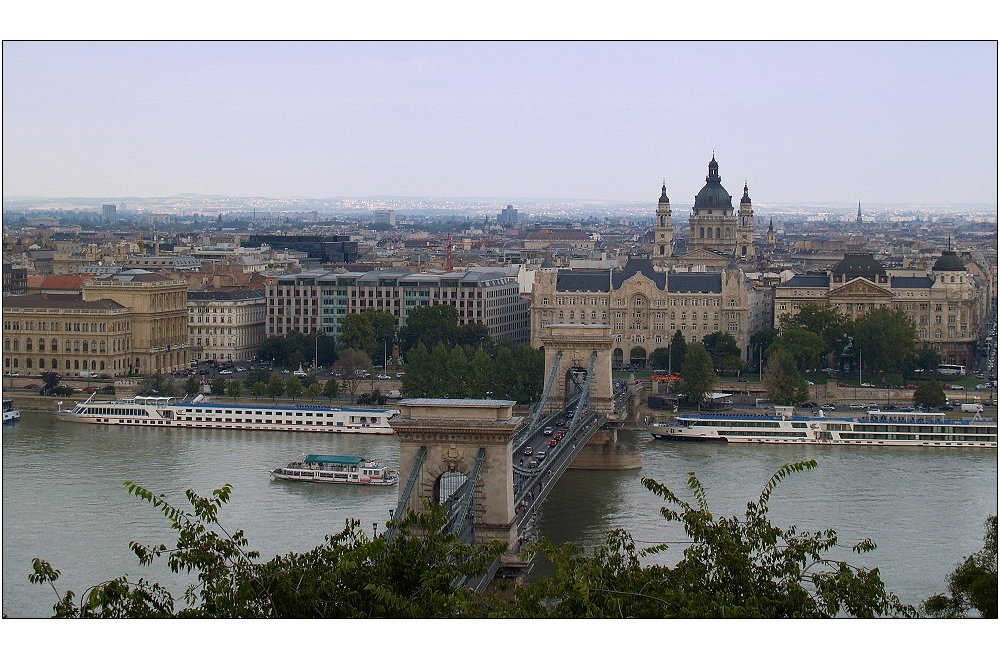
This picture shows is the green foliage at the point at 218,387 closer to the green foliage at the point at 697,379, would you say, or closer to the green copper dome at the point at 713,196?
the green foliage at the point at 697,379

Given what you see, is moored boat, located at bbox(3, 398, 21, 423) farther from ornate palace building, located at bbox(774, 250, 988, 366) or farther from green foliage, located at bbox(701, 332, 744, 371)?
ornate palace building, located at bbox(774, 250, 988, 366)

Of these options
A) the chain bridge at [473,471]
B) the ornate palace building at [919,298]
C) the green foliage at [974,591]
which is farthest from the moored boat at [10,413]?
the green foliage at [974,591]

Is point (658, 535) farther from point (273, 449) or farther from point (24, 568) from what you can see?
point (273, 449)

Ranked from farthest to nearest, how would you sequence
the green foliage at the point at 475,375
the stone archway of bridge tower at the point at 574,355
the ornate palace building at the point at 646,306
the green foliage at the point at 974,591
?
1. the ornate palace building at the point at 646,306
2. the green foliage at the point at 475,375
3. the stone archway of bridge tower at the point at 574,355
4. the green foliage at the point at 974,591

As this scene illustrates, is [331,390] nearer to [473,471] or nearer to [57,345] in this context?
[57,345]

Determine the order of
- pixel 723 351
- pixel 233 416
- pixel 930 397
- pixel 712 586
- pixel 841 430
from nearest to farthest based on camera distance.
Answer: pixel 712 586
pixel 841 430
pixel 233 416
pixel 930 397
pixel 723 351

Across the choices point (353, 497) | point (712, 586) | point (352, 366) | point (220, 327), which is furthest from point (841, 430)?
point (712, 586)

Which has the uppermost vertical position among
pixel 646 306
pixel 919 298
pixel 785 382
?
pixel 919 298

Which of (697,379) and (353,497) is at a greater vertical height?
(697,379)
